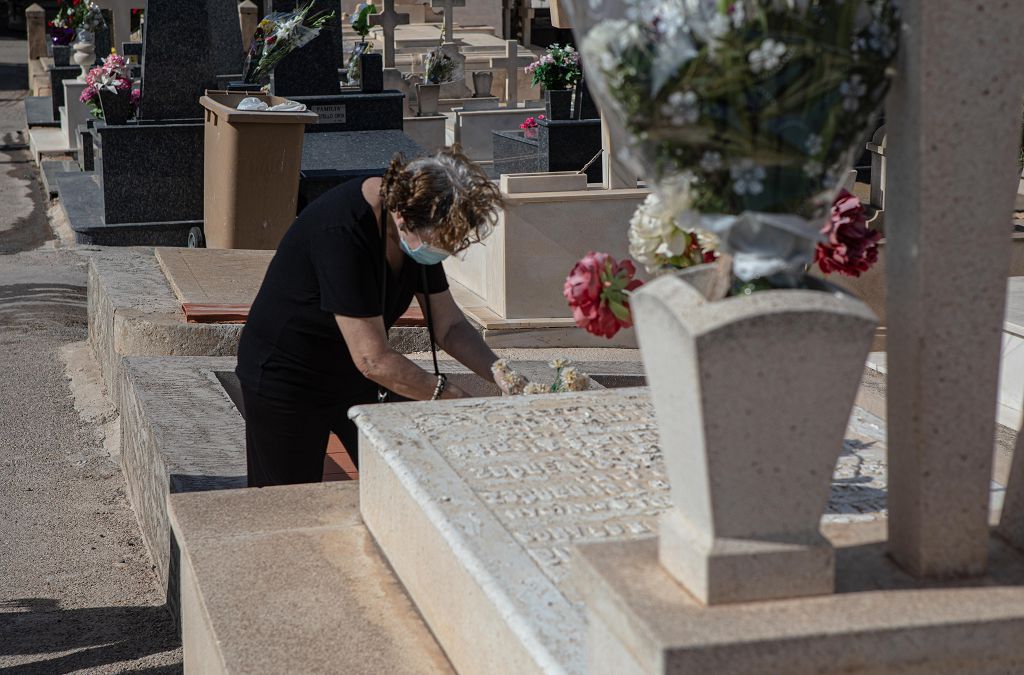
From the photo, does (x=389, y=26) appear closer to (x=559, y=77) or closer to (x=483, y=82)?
(x=483, y=82)

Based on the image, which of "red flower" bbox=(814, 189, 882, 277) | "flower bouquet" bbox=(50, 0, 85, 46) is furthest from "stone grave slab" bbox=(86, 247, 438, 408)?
"flower bouquet" bbox=(50, 0, 85, 46)

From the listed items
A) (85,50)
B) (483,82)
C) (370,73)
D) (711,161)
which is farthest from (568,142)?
(711,161)

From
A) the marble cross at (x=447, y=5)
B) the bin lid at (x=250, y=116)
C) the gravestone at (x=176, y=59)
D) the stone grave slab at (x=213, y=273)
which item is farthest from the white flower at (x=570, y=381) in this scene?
the marble cross at (x=447, y=5)

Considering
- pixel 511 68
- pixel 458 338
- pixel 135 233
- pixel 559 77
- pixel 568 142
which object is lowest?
pixel 135 233

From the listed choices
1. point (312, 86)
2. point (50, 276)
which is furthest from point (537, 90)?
point (50, 276)

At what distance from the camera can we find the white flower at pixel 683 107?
1.58 meters

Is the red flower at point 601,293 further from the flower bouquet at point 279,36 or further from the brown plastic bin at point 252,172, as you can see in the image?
the flower bouquet at point 279,36

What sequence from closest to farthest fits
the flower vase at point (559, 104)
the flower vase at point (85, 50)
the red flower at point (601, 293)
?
the red flower at point (601, 293) < the flower vase at point (559, 104) < the flower vase at point (85, 50)

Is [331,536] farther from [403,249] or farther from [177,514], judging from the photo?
[403,249]

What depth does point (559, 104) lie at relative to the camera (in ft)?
37.0

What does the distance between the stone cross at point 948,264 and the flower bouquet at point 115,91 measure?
8986 mm

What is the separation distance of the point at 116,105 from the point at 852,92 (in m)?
9.21

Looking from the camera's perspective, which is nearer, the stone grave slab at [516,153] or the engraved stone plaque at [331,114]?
the stone grave slab at [516,153]

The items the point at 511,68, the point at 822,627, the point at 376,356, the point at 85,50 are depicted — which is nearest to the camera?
the point at 822,627
